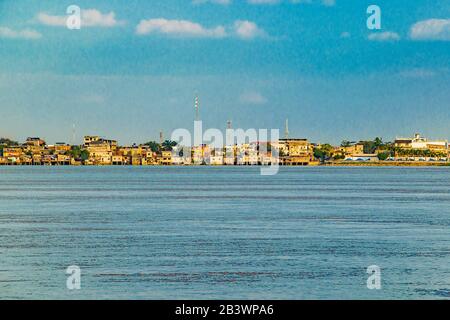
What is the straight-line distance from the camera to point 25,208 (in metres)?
66.0

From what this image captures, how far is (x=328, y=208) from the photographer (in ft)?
215

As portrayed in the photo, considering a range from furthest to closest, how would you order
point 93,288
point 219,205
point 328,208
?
point 219,205 < point 328,208 < point 93,288

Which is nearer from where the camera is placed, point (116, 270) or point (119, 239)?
point (116, 270)

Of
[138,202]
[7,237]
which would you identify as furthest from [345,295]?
[138,202]

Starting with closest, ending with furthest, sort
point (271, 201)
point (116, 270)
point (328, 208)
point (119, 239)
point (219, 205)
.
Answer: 1. point (116, 270)
2. point (119, 239)
3. point (328, 208)
4. point (219, 205)
5. point (271, 201)

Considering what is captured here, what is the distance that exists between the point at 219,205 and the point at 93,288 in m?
41.7
